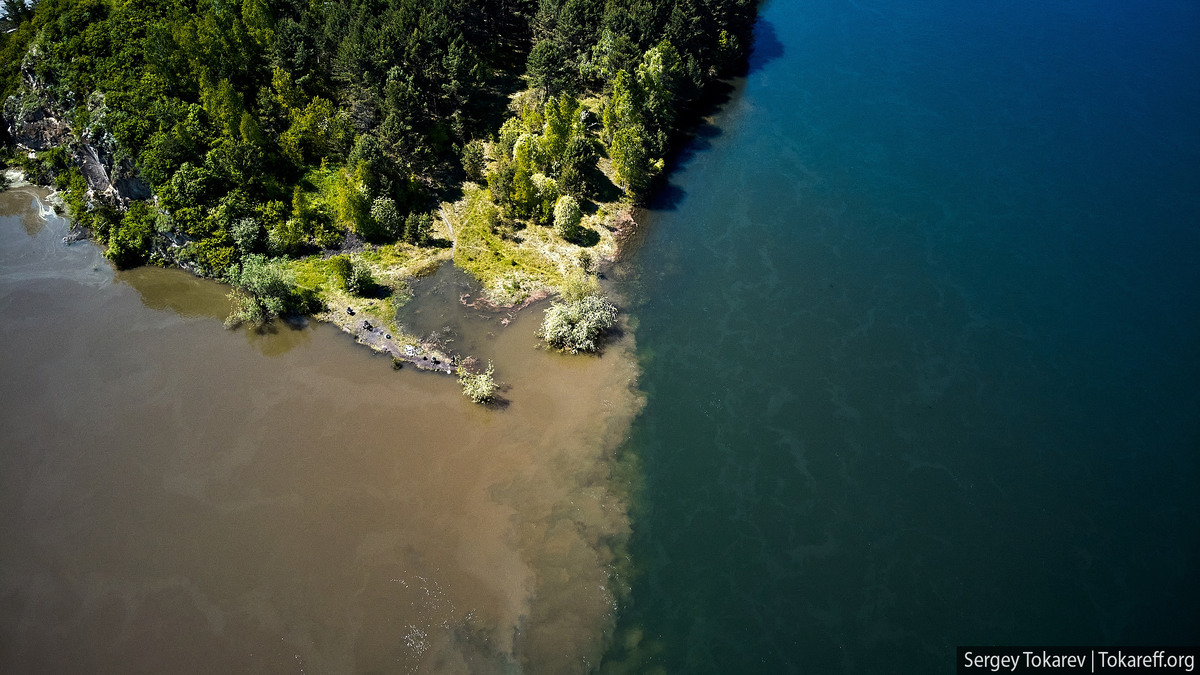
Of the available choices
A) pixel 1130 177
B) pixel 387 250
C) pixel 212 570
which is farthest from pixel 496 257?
pixel 1130 177

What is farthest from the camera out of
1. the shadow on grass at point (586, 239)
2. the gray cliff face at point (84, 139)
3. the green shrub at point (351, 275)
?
the shadow on grass at point (586, 239)

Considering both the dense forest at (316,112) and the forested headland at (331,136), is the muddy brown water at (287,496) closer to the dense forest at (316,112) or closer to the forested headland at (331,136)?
the forested headland at (331,136)

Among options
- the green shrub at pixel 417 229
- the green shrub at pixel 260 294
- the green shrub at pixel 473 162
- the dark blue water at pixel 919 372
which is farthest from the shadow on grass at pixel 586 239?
the green shrub at pixel 260 294

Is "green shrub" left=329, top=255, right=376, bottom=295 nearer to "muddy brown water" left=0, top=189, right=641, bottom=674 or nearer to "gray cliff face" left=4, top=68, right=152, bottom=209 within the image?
"muddy brown water" left=0, top=189, right=641, bottom=674

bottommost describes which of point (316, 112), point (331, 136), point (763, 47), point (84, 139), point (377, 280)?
point (377, 280)

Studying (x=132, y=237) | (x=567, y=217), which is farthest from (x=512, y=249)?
(x=132, y=237)

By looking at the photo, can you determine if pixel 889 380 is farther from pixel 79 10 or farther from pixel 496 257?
pixel 79 10

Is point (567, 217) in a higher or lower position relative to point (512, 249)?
higher

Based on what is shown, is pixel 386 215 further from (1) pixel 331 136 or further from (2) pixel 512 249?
(1) pixel 331 136
